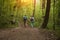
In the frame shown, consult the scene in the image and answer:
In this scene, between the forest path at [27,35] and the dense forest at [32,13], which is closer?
the forest path at [27,35]

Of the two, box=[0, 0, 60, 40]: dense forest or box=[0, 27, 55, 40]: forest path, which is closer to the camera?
box=[0, 27, 55, 40]: forest path

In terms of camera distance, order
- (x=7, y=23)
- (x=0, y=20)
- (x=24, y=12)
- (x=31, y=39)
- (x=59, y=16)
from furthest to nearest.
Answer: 1. (x=24, y=12)
2. (x=7, y=23)
3. (x=0, y=20)
4. (x=59, y=16)
5. (x=31, y=39)

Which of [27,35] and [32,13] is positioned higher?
[32,13]

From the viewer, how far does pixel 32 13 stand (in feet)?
126

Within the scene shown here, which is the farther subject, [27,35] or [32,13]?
[32,13]

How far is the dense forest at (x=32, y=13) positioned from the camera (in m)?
17.7

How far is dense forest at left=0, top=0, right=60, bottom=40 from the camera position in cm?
1773

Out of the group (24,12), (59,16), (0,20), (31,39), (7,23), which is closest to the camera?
(31,39)

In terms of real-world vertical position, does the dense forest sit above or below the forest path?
above

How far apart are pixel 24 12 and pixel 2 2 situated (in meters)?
17.6

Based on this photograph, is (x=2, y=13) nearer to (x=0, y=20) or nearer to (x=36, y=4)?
(x=0, y=20)

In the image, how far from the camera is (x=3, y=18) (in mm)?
22094

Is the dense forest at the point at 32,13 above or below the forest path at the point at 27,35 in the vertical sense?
above

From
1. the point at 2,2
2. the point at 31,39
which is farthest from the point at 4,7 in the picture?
the point at 31,39
